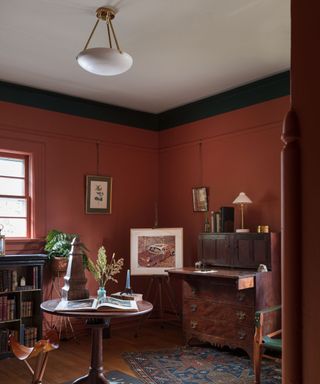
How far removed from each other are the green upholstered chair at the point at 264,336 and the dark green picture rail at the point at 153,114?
2.73m

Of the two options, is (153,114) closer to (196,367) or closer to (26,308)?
(26,308)

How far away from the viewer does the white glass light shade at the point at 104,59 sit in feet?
11.8

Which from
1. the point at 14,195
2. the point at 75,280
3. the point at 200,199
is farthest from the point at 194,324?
the point at 14,195

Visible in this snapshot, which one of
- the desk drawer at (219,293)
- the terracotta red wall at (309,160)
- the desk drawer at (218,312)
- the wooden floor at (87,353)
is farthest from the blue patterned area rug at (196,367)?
the terracotta red wall at (309,160)

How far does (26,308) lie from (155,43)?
139 inches

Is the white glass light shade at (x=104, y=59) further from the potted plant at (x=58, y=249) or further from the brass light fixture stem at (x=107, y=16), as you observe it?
the potted plant at (x=58, y=249)

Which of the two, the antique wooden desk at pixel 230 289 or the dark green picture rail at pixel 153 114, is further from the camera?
the dark green picture rail at pixel 153 114

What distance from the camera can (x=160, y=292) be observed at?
6.38 meters

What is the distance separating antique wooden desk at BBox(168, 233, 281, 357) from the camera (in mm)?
4812

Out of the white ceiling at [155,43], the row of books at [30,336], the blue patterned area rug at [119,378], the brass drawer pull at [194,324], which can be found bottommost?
the blue patterned area rug at [119,378]

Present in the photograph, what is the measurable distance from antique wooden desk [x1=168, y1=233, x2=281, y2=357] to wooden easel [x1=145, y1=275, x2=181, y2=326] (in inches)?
Result: 36.4

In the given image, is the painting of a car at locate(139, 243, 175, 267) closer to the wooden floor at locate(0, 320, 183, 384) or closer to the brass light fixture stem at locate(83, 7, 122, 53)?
the wooden floor at locate(0, 320, 183, 384)

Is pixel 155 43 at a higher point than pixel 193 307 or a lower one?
higher

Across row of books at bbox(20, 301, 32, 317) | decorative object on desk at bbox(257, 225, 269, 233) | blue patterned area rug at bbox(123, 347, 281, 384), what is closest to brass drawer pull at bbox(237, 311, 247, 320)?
blue patterned area rug at bbox(123, 347, 281, 384)
